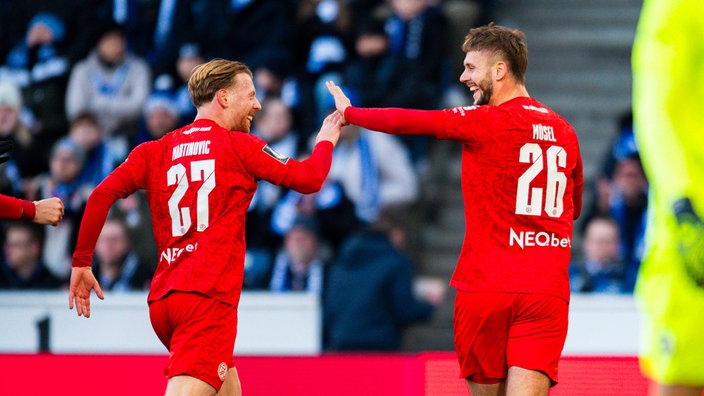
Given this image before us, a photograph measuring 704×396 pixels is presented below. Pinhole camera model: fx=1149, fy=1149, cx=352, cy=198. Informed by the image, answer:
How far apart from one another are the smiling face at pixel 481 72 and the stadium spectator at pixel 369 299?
4.20 metres

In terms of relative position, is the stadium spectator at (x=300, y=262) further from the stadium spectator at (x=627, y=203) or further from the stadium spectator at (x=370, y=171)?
the stadium spectator at (x=627, y=203)

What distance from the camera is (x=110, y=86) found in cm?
992

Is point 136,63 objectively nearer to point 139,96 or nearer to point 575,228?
point 139,96

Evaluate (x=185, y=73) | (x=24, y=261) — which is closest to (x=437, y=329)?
(x=185, y=73)

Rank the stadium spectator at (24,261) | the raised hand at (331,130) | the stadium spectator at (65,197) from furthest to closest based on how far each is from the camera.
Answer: the stadium spectator at (65,197) → the stadium spectator at (24,261) → the raised hand at (331,130)

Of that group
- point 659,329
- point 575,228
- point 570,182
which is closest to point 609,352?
point 575,228

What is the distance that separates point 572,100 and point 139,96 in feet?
13.1

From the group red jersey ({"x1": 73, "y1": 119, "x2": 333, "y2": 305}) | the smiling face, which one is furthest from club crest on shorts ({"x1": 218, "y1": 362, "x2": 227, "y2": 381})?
the smiling face

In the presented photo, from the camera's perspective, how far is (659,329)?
3.20 m

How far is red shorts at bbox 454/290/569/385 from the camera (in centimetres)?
445

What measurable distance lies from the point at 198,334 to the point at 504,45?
5.51 feet

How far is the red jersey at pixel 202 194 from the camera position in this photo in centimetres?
455

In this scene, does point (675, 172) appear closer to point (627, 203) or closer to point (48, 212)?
point (48, 212)

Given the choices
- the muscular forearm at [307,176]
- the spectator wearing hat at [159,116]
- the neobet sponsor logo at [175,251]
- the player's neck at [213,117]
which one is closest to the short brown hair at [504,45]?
the muscular forearm at [307,176]
